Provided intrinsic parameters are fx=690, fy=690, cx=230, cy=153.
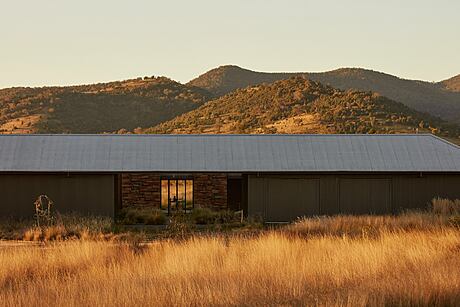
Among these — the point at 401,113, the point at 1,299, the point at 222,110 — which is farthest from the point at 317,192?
the point at 222,110

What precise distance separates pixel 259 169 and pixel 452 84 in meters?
116

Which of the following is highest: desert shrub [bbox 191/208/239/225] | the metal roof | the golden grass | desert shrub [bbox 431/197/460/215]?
the metal roof

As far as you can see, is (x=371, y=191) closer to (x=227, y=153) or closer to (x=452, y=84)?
(x=227, y=153)

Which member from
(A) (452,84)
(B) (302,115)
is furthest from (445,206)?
(A) (452,84)

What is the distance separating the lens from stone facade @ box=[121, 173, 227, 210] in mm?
34844

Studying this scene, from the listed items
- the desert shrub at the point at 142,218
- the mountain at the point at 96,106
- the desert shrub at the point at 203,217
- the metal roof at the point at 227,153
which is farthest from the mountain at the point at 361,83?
the desert shrub at the point at 142,218

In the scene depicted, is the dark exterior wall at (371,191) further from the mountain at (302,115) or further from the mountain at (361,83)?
the mountain at (361,83)

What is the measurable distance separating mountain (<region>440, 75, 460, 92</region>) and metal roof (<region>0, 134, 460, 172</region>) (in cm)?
10383

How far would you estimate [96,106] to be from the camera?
8938cm

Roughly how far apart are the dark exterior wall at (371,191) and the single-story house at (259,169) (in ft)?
0.14

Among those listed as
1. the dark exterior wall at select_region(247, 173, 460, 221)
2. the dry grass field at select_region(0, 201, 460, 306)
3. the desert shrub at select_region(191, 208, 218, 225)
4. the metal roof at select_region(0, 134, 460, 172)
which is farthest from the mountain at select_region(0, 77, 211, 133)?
the dry grass field at select_region(0, 201, 460, 306)

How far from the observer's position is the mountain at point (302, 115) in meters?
Result: 61.3

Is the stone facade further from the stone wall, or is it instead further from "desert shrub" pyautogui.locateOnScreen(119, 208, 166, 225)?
"desert shrub" pyautogui.locateOnScreen(119, 208, 166, 225)

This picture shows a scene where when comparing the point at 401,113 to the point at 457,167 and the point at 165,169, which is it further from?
the point at 165,169
